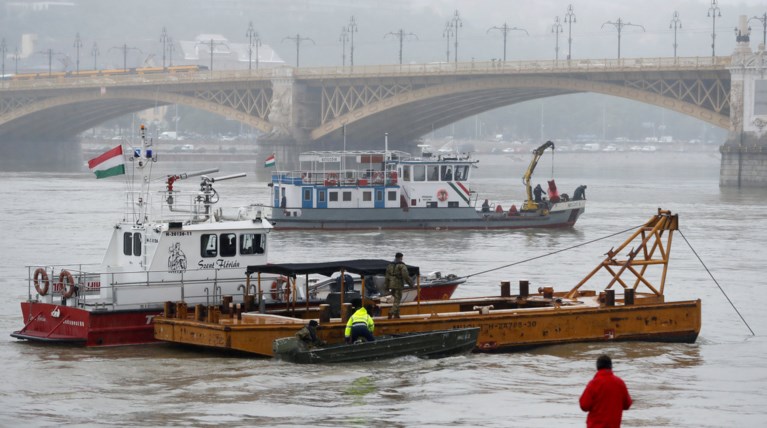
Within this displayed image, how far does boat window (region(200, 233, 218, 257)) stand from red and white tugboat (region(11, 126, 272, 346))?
2cm

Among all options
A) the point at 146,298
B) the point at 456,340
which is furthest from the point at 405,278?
the point at 146,298

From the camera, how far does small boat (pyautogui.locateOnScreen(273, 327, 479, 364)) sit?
2827 cm

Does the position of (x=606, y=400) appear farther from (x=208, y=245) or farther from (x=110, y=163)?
(x=110, y=163)

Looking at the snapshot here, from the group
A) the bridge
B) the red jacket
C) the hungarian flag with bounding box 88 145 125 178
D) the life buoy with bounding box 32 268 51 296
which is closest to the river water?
the life buoy with bounding box 32 268 51 296

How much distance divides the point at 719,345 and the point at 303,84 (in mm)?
94335

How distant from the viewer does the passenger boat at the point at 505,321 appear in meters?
28.9

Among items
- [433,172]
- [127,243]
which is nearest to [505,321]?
[127,243]

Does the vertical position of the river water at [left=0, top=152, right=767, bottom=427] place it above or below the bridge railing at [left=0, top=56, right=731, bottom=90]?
below

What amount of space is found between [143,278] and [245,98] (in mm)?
101859

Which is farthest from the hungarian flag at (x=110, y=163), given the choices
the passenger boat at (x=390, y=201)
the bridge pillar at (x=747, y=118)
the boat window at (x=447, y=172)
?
the bridge pillar at (x=747, y=118)

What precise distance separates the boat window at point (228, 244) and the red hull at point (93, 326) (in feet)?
7.17

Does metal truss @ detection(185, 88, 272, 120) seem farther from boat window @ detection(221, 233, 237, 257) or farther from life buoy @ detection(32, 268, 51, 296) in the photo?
life buoy @ detection(32, 268, 51, 296)

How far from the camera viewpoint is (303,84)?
124500 mm

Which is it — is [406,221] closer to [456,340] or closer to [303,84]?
[456,340]
